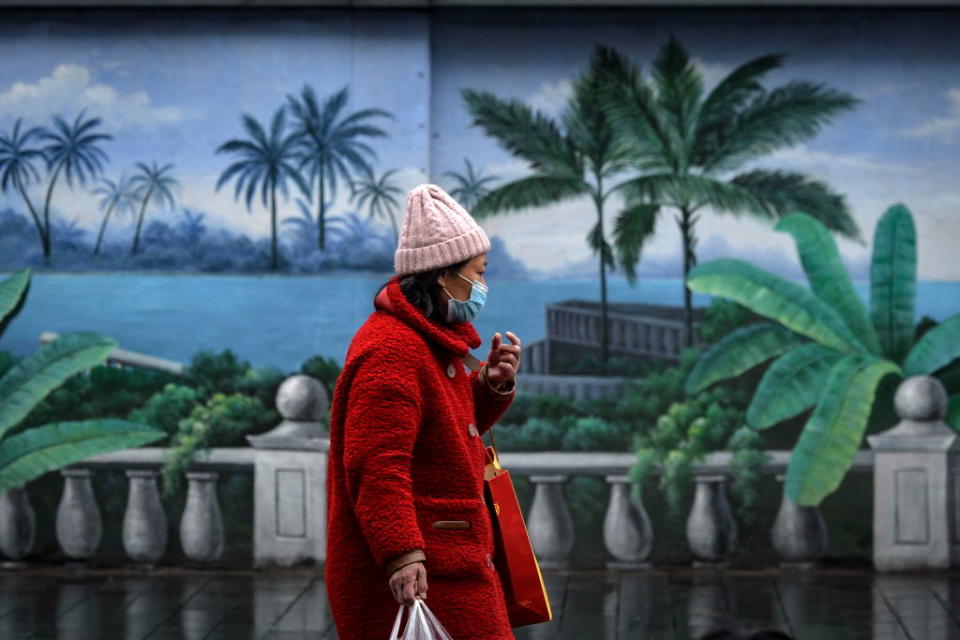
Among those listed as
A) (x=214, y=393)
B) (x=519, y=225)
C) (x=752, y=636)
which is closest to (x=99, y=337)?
(x=214, y=393)

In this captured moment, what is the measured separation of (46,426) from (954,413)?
5.78 meters

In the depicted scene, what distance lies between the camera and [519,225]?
30.9 ft

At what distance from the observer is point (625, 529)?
30.1ft

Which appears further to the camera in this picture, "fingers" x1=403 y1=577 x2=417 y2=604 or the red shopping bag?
the red shopping bag

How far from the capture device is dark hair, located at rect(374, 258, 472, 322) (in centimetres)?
440

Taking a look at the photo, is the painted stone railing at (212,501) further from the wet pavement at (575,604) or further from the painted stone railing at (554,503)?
the wet pavement at (575,604)

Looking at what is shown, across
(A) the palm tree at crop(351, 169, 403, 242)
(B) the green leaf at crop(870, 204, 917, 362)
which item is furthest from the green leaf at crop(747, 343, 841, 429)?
(A) the palm tree at crop(351, 169, 403, 242)

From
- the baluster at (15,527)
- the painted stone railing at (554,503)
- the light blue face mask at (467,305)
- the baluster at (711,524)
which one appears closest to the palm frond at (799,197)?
the painted stone railing at (554,503)

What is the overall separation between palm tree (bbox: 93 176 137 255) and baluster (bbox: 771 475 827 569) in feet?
14.9

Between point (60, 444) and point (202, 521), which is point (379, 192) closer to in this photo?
point (202, 521)

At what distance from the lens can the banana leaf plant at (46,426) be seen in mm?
9242

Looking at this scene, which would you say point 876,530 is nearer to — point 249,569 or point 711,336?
point 711,336

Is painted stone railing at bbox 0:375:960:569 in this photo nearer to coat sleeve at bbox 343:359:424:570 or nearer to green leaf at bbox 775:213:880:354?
green leaf at bbox 775:213:880:354

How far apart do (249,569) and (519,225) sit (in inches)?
111
